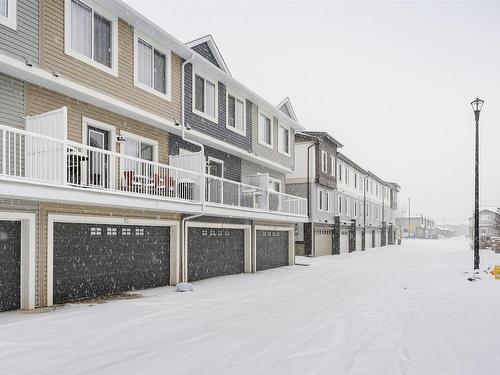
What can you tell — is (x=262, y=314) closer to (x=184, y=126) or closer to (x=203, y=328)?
(x=203, y=328)

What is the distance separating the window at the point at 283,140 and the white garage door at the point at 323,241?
8928 millimetres

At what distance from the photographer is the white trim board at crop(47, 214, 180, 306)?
1079 cm

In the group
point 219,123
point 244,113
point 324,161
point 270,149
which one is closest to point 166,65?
point 219,123

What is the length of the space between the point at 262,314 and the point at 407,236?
10438 cm

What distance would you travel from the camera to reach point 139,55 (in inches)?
565

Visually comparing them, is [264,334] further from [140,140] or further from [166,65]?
[166,65]

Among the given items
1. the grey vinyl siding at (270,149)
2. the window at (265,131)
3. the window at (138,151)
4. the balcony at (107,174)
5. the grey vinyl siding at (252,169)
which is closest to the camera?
the balcony at (107,174)

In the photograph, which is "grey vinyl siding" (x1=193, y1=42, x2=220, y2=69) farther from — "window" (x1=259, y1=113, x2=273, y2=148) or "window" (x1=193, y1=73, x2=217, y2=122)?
"window" (x1=259, y1=113, x2=273, y2=148)

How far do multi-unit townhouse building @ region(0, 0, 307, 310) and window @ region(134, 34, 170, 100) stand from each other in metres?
0.05

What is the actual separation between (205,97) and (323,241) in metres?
20.0

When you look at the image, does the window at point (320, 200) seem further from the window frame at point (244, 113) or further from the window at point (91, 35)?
the window at point (91, 35)

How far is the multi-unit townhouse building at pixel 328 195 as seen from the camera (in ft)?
105

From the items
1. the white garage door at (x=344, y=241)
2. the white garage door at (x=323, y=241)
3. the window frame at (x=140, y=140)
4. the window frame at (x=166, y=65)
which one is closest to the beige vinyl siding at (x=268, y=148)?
the window frame at (x=166, y=65)

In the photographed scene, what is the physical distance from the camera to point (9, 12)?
9.95 meters
